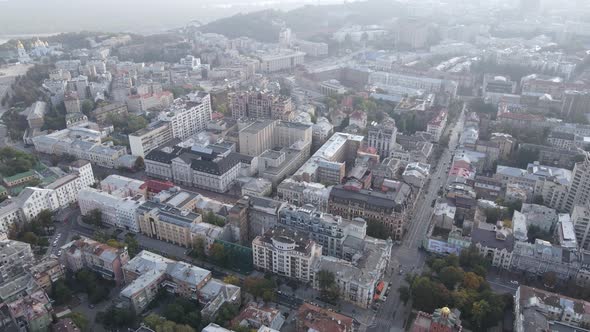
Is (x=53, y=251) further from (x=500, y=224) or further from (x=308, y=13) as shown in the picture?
(x=308, y=13)

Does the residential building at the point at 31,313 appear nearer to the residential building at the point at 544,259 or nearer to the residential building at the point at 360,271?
the residential building at the point at 360,271

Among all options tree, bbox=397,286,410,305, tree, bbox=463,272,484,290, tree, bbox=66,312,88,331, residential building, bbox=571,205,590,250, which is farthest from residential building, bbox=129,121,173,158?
residential building, bbox=571,205,590,250

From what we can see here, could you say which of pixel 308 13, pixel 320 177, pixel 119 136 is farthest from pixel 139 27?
pixel 320 177

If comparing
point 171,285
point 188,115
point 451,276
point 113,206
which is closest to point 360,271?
point 451,276

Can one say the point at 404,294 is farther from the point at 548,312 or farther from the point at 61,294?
the point at 61,294

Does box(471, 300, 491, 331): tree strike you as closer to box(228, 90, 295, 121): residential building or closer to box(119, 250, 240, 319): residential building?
box(119, 250, 240, 319): residential building
